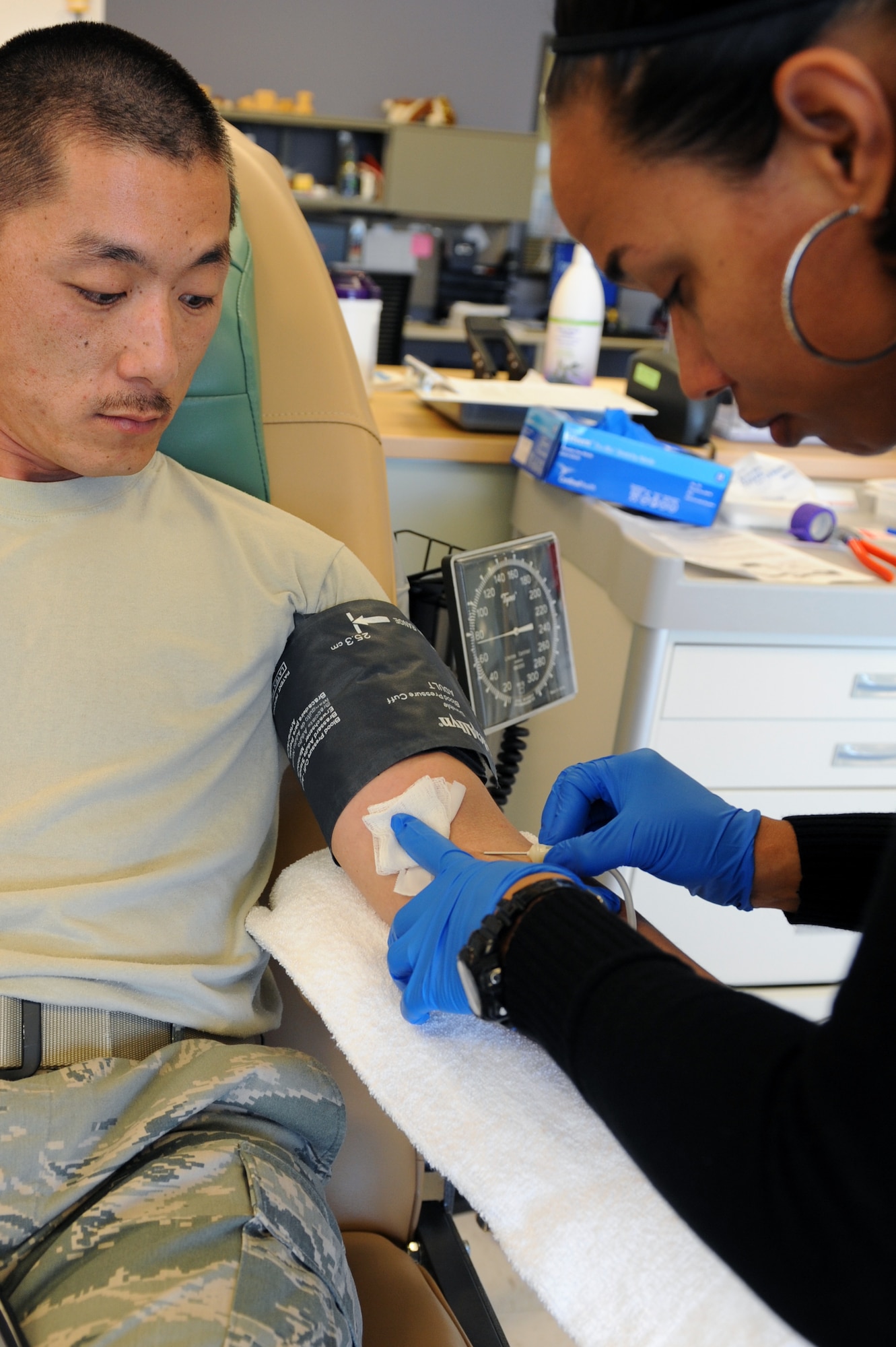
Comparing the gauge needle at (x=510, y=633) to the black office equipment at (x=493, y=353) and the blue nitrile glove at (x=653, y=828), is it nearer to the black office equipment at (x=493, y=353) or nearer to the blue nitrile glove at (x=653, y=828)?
the blue nitrile glove at (x=653, y=828)

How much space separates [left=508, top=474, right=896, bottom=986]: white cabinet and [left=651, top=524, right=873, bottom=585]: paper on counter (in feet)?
0.08

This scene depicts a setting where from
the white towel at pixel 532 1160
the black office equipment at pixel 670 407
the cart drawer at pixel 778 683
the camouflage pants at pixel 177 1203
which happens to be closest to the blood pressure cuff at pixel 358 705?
the white towel at pixel 532 1160

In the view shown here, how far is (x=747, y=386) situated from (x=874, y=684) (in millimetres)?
1148

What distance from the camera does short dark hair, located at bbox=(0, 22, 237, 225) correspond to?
923 millimetres

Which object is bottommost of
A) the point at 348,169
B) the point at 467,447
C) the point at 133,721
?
the point at 133,721

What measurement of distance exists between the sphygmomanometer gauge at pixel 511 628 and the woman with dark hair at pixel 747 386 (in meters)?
0.53

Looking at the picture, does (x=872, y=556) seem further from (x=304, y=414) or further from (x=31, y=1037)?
(x=31, y=1037)

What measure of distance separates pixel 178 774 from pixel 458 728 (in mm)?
253


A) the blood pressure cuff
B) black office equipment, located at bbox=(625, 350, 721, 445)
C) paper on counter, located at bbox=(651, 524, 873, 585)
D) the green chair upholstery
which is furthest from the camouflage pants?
black office equipment, located at bbox=(625, 350, 721, 445)

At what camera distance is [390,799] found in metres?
0.96

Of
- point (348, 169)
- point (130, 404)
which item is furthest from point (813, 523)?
point (348, 169)

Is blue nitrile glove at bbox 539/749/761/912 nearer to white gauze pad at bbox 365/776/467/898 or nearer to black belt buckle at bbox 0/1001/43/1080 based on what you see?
white gauze pad at bbox 365/776/467/898

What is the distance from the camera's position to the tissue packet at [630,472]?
5.67ft

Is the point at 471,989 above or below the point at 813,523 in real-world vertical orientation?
below
